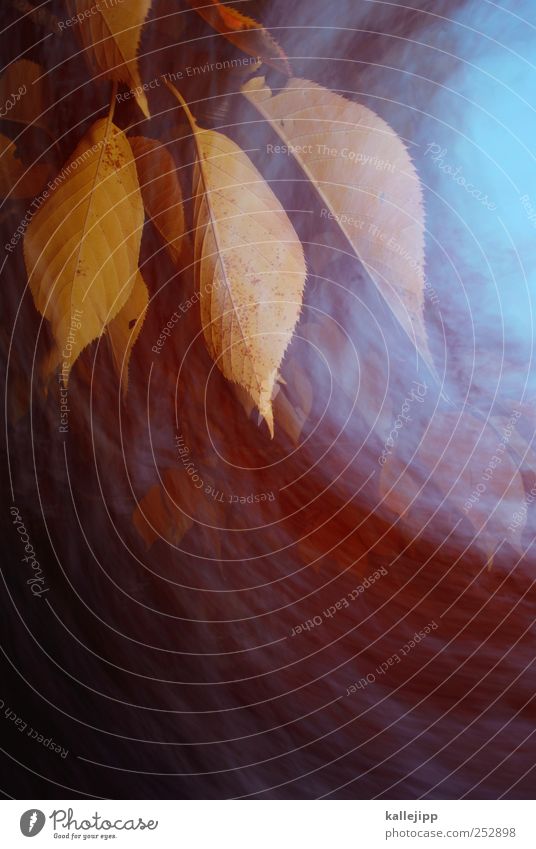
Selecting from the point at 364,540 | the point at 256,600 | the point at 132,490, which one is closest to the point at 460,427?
the point at 364,540

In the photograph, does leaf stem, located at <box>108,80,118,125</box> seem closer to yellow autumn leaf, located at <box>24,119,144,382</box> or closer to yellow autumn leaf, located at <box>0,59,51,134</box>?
yellow autumn leaf, located at <box>24,119,144,382</box>

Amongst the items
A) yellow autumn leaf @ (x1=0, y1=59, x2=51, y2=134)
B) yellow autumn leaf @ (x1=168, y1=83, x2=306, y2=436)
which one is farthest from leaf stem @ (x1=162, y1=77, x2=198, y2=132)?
yellow autumn leaf @ (x1=0, y1=59, x2=51, y2=134)

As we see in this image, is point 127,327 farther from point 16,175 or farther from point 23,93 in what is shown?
point 23,93

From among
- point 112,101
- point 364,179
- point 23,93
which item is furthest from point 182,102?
point 364,179
